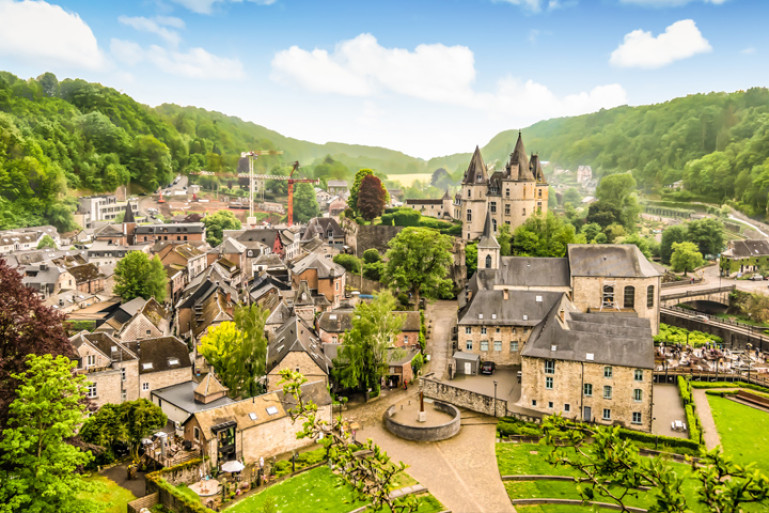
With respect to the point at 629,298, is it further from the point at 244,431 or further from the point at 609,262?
the point at 244,431

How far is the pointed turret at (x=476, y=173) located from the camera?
6157cm

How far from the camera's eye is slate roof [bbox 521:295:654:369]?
107ft

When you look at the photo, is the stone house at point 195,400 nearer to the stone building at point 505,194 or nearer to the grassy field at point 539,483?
the grassy field at point 539,483

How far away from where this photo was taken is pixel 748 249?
2739 inches

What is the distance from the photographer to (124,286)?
161 feet

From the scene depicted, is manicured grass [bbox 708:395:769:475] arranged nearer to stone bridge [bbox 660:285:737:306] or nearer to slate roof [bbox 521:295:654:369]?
slate roof [bbox 521:295:654:369]

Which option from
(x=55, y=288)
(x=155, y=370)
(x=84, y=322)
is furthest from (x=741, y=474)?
(x=55, y=288)

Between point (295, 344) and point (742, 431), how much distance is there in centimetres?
2453

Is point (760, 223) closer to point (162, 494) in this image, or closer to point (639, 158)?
point (639, 158)

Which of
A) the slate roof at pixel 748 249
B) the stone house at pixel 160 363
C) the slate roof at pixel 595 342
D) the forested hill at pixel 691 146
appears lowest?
the stone house at pixel 160 363

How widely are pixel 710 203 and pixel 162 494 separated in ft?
328

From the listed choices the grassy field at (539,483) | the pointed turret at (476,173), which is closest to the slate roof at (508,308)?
the grassy field at (539,483)

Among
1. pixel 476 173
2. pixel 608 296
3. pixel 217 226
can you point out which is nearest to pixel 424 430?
pixel 608 296

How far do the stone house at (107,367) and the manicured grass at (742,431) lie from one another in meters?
30.3
